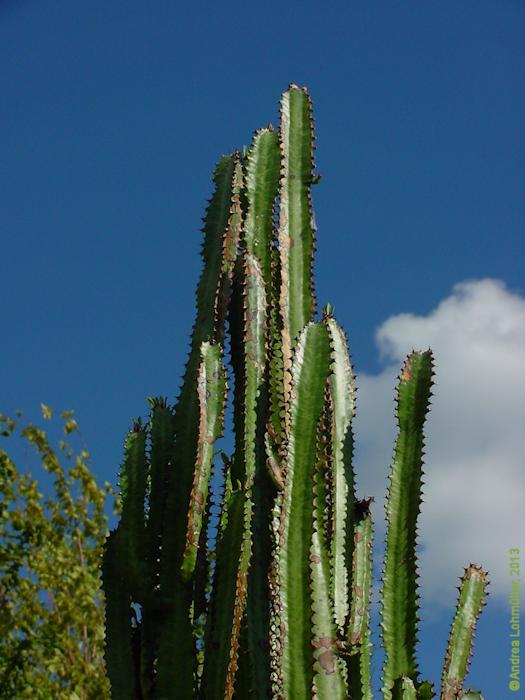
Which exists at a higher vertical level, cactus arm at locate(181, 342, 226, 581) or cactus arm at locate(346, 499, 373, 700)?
cactus arm at locate(181, 342, 226, 581)

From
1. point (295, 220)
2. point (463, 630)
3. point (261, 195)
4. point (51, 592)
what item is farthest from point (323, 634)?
point (51, 592)

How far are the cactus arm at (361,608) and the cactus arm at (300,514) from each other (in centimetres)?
42

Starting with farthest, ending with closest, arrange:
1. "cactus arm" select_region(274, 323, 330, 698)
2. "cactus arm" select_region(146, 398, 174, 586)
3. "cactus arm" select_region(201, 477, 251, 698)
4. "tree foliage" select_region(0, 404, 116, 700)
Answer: "tree foliage" select_region(0, 404, 116, 700), "cactus arm" select_region(146, 398, 174, 586), "cactus arm" select_region(201, 477, 251, 698), "cactus arm" select_region(274, 323, 330, 698)

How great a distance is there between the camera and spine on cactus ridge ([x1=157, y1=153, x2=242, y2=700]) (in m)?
3.59

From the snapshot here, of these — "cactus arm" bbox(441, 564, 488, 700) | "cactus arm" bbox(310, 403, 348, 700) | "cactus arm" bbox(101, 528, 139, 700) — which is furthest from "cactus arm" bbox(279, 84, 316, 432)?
"cactus arm" bbox(441, 564, 488, 700)

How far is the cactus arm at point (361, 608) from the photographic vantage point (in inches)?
138

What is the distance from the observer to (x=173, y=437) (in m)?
3.96

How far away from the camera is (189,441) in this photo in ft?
12.5

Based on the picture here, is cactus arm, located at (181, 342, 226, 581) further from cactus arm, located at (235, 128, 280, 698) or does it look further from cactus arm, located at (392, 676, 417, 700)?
cactus arm, located at (392, 676, 417, 700)

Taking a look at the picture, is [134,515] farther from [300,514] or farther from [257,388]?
[300,514]

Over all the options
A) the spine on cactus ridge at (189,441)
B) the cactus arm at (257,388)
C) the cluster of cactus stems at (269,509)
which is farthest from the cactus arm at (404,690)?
the spine on cactus ridge at (189,441)

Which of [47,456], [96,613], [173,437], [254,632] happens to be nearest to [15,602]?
[96,613]

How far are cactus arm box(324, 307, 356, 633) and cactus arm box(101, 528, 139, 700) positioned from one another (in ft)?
2.68

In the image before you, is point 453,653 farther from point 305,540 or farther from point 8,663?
point 8,663
